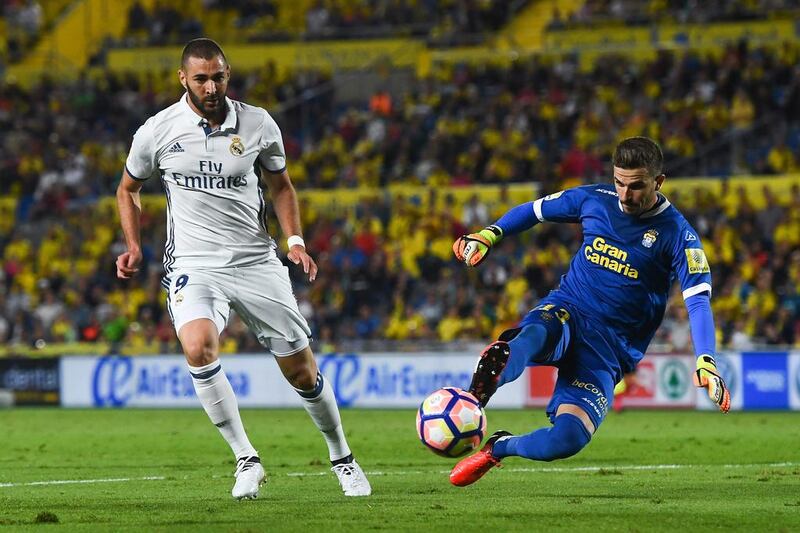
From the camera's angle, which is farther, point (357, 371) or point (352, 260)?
point (352, 260)

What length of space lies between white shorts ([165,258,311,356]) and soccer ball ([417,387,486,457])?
128 cm

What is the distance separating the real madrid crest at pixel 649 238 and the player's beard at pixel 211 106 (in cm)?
270

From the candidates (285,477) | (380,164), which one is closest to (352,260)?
(380,164)

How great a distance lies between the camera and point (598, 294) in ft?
26.3

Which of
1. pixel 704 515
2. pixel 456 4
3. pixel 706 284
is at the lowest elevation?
pixel 704 515

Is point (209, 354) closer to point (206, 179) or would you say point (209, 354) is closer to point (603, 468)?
point (206, 179)

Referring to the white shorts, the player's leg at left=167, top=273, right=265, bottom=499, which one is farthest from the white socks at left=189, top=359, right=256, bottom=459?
the white shorts

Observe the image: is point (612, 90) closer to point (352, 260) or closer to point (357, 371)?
point (352, 260)

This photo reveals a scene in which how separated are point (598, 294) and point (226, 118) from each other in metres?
2.54

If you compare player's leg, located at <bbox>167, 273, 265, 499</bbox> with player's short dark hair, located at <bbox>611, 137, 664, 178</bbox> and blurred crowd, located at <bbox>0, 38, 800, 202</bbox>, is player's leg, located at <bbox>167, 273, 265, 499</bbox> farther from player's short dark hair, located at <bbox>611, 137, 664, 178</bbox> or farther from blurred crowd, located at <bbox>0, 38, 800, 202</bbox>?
blurred crowd, located at <bbox>0, 38, 800, 202</bbox>

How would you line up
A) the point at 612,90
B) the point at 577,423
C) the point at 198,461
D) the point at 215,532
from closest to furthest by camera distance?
the point at 215,532, the point at 577,423, the point at 198,461, the point at 612,90

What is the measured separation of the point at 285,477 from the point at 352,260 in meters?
14.7

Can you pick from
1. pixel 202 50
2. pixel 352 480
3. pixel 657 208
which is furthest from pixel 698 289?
pixel 202 50

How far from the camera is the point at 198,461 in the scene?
474 inches
